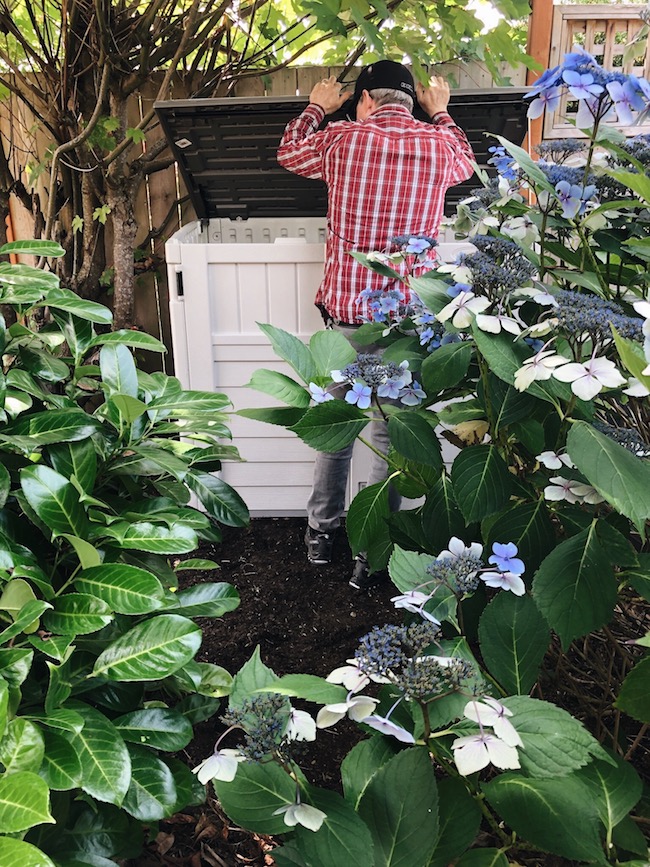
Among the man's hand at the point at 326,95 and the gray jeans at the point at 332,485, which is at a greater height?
the man's hand at the point at 326,95

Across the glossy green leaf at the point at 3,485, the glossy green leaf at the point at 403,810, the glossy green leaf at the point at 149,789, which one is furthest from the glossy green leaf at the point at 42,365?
the glossy green leaf at the point at 403,810

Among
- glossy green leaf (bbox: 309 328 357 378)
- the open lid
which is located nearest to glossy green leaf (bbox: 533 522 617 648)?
glossy green leaf (bbox: 309 328 357 378)

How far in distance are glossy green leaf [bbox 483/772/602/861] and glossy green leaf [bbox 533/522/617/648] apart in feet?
0.55

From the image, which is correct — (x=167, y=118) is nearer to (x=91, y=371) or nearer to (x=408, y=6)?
(x=408, y=6)

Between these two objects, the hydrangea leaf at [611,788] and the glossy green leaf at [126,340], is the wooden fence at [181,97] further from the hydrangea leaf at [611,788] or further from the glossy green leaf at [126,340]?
the hydrangea leaf at [611,788]

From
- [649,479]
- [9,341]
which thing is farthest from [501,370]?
[9,341]

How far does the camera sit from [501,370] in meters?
0.82

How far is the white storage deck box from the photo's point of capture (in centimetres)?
247

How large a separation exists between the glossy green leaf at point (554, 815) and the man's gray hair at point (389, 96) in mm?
2128

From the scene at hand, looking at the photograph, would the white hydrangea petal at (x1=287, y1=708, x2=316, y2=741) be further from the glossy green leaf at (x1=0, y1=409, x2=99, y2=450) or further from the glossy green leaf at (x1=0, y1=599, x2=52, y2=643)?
the glossy green leaf at (x1=0, y1=409, x2=99, y2=450)

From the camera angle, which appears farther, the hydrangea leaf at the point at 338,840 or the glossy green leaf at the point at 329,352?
the glossy green leaf at the point at 329,352

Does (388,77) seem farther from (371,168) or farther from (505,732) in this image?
(505,732)

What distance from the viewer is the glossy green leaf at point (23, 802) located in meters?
0.69

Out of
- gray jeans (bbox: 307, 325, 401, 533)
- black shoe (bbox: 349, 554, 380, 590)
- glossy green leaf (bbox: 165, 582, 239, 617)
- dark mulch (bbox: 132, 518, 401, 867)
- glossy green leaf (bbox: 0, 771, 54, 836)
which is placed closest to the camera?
glossy green leaf (bbox: 0, 771, 54, 836)
